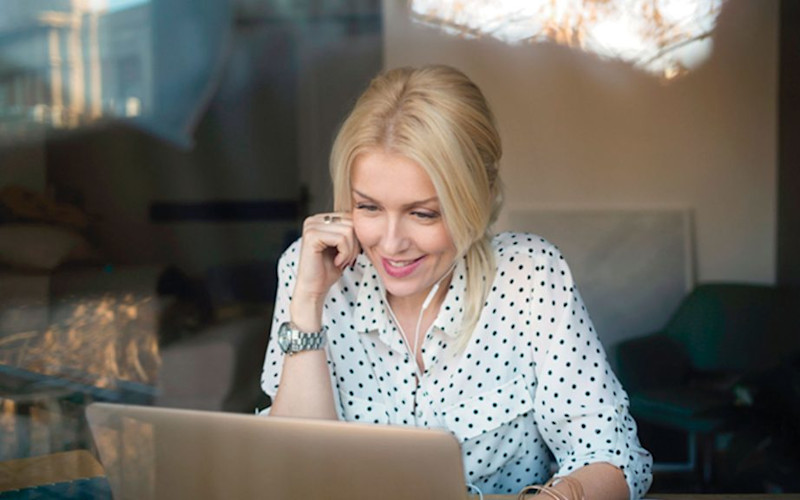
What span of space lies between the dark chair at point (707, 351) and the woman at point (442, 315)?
219 centimetres

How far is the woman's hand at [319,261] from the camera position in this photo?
169cm

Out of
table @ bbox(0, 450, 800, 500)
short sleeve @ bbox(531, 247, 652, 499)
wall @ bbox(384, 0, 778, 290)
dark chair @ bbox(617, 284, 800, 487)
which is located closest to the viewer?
table @ bbox(0, 450, 800, 500)

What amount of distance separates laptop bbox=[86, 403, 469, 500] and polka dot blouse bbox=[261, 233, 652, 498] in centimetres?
67

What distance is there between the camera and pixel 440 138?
1568mm

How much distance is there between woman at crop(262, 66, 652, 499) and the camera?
1.58 meters

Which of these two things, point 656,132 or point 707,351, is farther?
point 656,132

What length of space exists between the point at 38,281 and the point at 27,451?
798mm

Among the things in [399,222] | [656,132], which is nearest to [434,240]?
[399,222]

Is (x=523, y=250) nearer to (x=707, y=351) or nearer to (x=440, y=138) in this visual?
(x=440, y=138)

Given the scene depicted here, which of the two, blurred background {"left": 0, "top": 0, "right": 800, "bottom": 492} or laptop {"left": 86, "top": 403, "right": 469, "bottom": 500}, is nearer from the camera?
laptop {"left": 86, "top": 403, "right": 469, "bottom": 500}

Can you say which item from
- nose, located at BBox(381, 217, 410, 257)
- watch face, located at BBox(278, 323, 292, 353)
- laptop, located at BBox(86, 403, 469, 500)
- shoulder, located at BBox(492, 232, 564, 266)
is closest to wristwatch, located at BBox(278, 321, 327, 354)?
watch face, located at BBox(278, 323, 292, 353)

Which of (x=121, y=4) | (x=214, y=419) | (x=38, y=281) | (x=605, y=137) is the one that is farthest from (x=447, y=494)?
(x=121, y=4)

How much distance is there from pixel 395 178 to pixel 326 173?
2856 mm

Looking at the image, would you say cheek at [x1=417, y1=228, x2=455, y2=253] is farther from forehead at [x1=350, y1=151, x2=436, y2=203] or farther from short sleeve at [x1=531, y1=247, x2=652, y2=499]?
short sleeve at [x1=531, y1=247, x2=652, y2=499]
